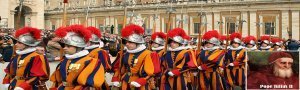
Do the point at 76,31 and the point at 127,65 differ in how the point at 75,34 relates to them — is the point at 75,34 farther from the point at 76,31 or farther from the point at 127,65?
the point at 127,65

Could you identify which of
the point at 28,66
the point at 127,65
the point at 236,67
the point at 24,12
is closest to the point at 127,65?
the point at 127,65

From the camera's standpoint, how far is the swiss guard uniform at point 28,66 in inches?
341

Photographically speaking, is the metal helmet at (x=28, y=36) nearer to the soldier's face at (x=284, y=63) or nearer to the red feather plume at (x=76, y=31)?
the red feather plume at (x=76, y=31)

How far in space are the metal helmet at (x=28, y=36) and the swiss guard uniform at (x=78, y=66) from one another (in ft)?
3.57

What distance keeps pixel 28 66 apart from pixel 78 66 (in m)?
1.37

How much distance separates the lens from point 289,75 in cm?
716

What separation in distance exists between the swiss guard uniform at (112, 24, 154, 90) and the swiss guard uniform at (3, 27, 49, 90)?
5.19 ft

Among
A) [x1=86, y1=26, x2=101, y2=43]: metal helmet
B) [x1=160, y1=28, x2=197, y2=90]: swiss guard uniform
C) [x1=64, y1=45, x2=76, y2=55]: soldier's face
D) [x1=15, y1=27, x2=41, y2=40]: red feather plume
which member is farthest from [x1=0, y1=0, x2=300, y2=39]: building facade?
[x1=64, y1=45, x2=76, y2=55]: soldier's face

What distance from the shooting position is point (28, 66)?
8.73 metres

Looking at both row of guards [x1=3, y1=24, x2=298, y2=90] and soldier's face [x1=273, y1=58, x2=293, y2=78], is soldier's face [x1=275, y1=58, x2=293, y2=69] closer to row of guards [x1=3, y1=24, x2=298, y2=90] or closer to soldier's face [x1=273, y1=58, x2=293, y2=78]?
soldier's face [x1=273, y1=58, x2=293, y2=78]

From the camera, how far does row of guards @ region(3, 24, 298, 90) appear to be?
25.9 feet

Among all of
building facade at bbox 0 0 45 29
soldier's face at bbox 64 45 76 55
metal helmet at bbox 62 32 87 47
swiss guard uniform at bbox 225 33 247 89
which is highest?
building facade at bbox 0 0 45 29

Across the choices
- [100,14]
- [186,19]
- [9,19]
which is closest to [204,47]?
[186,19]

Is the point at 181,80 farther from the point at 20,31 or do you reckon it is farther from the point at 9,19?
the point at 9,19
